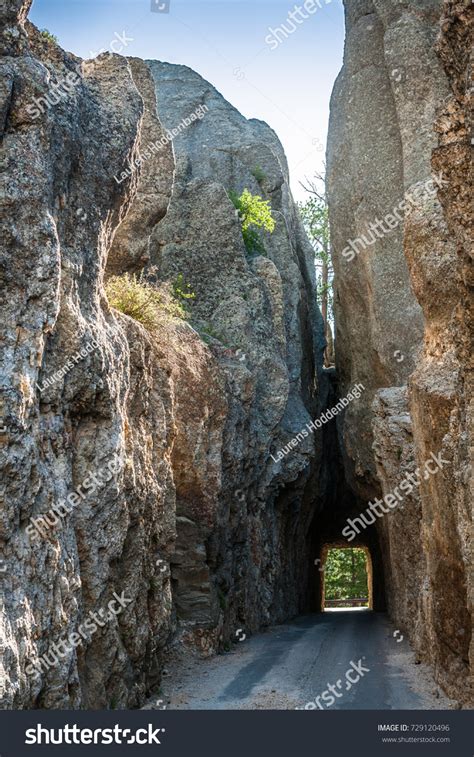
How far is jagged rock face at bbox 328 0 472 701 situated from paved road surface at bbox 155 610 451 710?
709mm

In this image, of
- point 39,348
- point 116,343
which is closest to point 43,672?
point 39,348

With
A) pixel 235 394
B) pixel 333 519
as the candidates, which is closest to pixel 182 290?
pixel 235 394

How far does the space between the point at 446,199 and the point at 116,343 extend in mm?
4818

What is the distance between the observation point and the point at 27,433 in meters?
8.05

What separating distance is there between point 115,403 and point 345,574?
41825 millimetres

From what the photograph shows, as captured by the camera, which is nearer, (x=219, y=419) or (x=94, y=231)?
(x=94, y=231)

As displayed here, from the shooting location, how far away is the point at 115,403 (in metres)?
10.6

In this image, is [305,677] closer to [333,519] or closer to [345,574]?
[333,519]

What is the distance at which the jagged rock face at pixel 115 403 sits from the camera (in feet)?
27.0

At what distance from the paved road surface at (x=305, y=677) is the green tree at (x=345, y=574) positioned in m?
29.6

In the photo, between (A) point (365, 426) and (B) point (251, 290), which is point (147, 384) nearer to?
(B) point (251, 290)

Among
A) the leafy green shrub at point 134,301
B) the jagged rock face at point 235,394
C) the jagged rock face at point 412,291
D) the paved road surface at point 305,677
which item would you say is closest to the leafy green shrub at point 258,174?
the jagged rock face at point 235,394

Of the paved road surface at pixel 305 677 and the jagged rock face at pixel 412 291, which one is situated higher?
the jagged rock face at pixel 412 291

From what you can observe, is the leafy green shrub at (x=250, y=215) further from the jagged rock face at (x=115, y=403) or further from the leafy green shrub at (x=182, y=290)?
the leafy green shrub at (x=182, y=290)
